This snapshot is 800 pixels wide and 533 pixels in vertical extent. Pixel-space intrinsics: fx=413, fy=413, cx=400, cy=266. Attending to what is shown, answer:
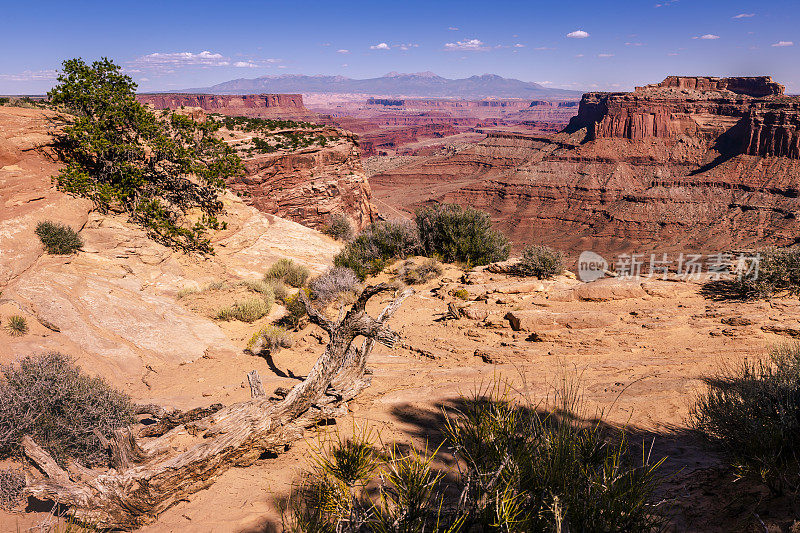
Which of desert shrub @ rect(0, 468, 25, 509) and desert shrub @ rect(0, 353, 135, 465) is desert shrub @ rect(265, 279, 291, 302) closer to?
desert shrub @ rect(0, 353, 135, 465)

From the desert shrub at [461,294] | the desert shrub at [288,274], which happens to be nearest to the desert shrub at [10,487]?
the desert shrub at [461,294]

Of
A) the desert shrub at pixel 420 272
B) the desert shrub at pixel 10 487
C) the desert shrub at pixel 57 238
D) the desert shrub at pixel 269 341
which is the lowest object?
the desert shrub at pixel 269 341

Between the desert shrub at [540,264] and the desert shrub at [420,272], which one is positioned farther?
the desert shrub at [420,272]

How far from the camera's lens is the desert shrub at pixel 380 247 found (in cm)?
1341

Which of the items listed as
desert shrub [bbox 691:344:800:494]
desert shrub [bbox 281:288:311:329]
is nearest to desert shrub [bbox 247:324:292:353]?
desert shrub [bbox 281:288:311:329]

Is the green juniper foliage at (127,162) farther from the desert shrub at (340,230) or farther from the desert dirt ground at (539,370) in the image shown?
the desert shrub at (340,230)

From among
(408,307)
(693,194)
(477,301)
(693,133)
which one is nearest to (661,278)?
(477,301)

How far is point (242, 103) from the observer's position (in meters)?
166

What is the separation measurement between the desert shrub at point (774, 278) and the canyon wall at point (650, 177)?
1933 inches

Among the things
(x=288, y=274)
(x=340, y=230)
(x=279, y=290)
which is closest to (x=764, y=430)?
(x=279, y=290)

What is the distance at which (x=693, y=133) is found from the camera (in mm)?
85438

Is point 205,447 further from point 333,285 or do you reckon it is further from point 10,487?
point 333,285

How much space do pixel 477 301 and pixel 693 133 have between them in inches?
3938

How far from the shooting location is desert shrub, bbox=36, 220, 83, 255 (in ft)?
30.0
